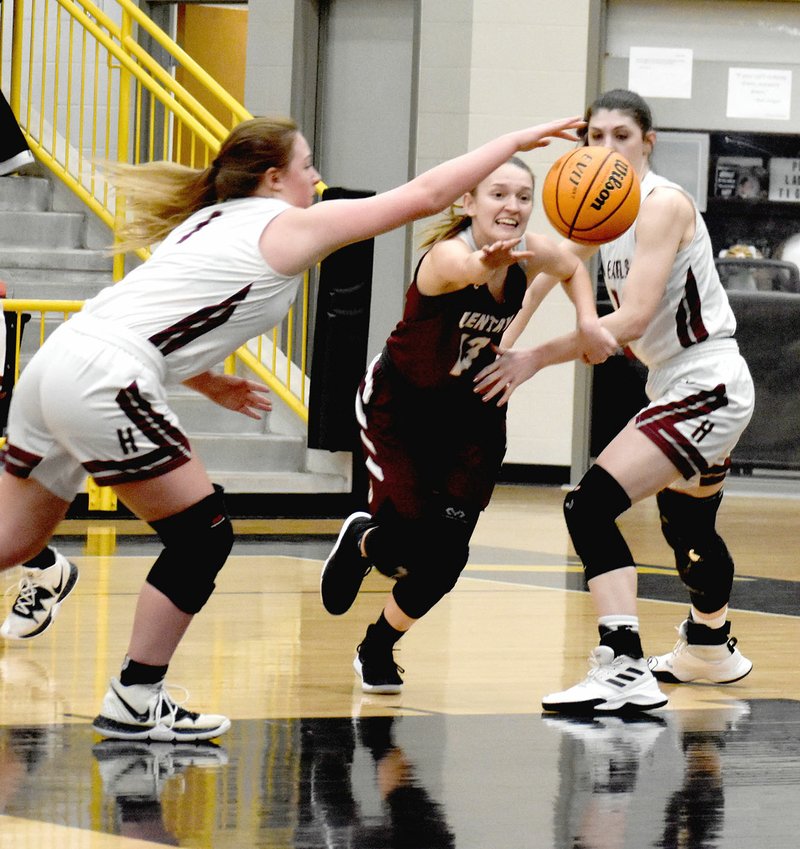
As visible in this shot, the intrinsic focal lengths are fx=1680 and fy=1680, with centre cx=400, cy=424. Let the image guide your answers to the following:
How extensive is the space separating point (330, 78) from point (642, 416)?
25.9ft

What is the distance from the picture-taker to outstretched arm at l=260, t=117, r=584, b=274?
357 centimetres

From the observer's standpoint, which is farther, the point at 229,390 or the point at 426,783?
the point at 229,390

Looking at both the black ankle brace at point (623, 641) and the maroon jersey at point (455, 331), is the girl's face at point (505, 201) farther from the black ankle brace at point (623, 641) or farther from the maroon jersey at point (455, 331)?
the black ankle brace at point (623, 641)

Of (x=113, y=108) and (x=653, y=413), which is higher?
(x=113, y=108)

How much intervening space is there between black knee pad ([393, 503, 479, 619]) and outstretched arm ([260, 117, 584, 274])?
105cm

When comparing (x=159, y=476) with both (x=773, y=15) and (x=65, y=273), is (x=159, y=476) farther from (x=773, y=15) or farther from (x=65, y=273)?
(x=773, y=15)

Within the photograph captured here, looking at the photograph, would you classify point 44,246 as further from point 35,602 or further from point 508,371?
point 508,371

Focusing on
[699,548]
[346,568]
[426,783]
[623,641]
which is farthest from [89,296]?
[426,783]

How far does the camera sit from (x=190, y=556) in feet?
11.9

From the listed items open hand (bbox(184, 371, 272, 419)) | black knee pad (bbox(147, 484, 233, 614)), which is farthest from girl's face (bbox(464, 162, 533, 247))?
black knee pad (bbox(147, 484, 233, 614))

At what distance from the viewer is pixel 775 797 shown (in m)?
3.47

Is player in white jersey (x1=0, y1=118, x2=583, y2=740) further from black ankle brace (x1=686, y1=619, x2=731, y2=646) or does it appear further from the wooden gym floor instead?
black ankle brace (x1=686, y1=619, x2=731, y2=646)

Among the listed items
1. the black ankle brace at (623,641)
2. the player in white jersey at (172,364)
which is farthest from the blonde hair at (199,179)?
the black ankle brace at (623,641)

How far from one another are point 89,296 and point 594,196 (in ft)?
19.6
